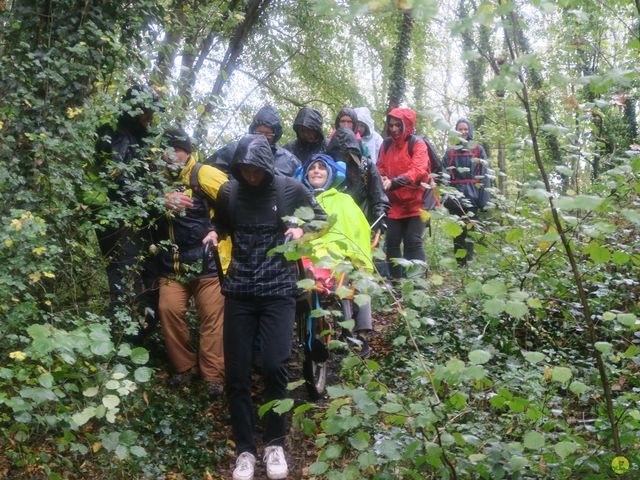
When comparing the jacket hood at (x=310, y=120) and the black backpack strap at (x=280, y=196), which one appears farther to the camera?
the jacket hood at (x=310, y=120)

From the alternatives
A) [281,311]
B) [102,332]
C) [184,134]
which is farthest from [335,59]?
[102,332]

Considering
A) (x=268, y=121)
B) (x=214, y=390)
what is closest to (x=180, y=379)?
(x=214, y=390)

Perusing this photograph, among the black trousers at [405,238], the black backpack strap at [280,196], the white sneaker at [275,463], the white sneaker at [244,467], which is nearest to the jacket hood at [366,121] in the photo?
the black trousers at [405,238]

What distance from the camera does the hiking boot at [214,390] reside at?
592 cm

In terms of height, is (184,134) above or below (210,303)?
above

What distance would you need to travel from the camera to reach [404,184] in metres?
8.16

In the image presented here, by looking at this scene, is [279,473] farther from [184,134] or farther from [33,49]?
[33,49]

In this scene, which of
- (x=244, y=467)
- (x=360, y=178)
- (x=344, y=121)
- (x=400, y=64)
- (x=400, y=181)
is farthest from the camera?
(x=400, y=64)

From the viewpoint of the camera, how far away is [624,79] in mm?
2895

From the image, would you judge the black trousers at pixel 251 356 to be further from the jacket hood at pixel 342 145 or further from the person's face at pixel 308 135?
the person's face at pixel 308 135

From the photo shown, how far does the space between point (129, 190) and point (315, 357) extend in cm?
222

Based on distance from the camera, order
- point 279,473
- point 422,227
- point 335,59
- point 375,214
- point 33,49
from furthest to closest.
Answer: point 335,59 < point 422,227 < point 375,214 < point 33,49 < point 279,473

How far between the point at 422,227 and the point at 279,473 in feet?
14.5

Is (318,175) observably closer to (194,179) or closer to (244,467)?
(194,179)
